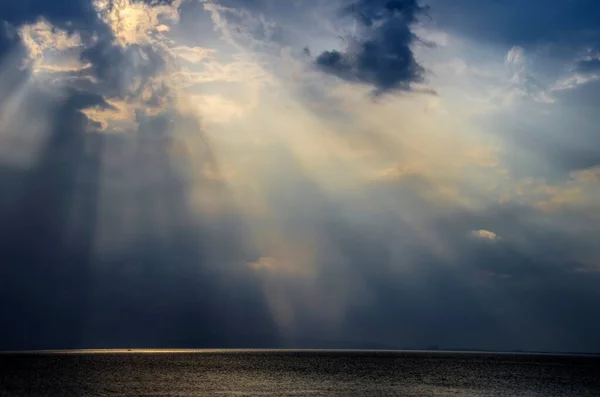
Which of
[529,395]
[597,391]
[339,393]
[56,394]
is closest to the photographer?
[56,394]

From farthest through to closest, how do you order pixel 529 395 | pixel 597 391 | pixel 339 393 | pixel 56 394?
pixel 597 391 < pixel 529 395 < pixel 339 393 < pixel 56 394

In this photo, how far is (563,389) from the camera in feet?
322

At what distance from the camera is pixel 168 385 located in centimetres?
8669

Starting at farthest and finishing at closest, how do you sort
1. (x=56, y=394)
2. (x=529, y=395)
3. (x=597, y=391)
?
(x=597, y=391) < (x=529, y=395) < (x=56, y=394)

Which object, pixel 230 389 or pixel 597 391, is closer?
pixel 230 389

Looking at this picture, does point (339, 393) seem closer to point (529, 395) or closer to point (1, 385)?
point (529, 395)

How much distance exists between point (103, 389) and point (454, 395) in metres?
45.0


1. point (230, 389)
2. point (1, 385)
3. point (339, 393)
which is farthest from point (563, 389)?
point (1, 385)

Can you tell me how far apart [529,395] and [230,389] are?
39915 mm

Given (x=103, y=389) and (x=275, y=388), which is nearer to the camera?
(x=103, y=389)

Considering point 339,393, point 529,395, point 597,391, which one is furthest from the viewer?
point 597,391

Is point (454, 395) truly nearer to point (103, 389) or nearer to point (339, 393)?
point (339, 393)

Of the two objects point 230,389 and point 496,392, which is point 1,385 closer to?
point 230,389

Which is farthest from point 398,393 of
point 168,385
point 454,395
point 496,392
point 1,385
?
point 1,385
